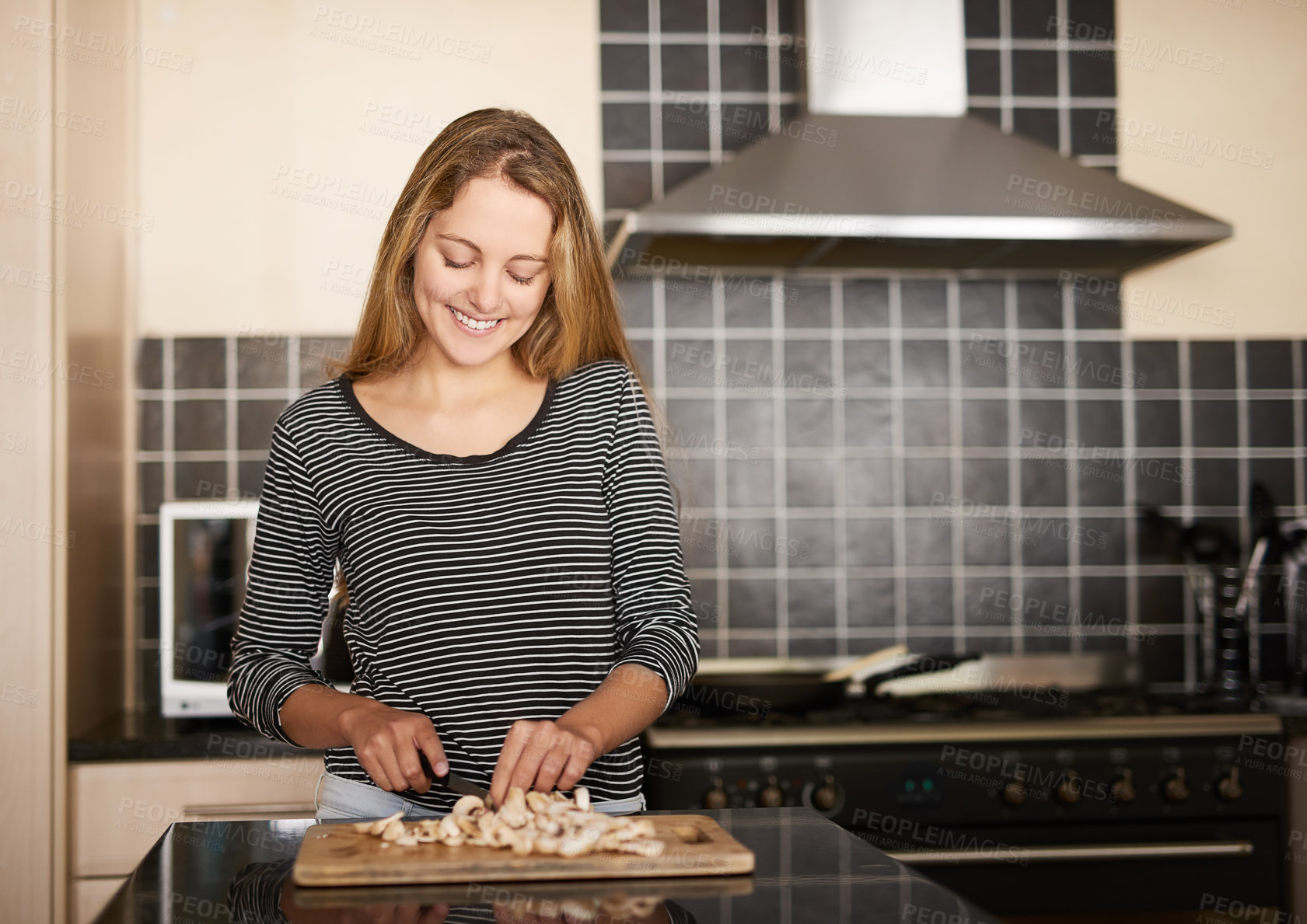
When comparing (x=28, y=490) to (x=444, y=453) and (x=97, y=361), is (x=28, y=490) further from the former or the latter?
(x=444, y=453)

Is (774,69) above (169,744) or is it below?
above

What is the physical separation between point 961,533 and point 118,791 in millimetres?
1674

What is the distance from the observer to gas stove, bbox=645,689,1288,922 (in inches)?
73.9

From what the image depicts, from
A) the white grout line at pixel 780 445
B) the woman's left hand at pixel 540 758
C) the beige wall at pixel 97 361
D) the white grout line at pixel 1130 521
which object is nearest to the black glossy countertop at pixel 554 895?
the woman's left hand at pixel 540 758

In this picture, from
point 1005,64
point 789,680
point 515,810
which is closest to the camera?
point 515,810

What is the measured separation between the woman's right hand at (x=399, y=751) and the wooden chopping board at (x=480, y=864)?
0.24 ft

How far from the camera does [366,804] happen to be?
3.47 ft

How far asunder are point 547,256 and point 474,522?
27cm

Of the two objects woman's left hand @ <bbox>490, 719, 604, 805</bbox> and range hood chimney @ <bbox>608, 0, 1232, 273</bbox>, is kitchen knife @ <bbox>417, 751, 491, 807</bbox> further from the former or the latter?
range hood chimney @ <bbox>608, 0, 1232, 273</bbox>

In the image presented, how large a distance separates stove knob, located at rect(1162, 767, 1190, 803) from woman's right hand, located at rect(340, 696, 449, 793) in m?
1.45

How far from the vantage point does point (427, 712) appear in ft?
→ 3.55

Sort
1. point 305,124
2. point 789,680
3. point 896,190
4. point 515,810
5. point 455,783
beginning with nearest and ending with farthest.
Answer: point 515,810, point 455,783, point 896,190, point 789,680, point 305,124

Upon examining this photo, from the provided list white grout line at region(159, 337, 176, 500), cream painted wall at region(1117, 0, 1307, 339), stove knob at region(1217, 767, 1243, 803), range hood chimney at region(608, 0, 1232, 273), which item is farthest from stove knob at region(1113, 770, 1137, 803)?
white grout line at region(159, 337, 176, 500)

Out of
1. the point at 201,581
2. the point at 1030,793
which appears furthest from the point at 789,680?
the point at 201,581
